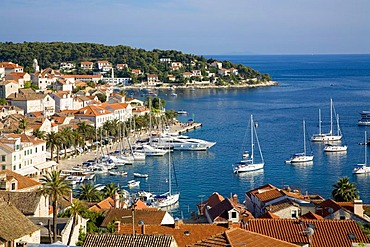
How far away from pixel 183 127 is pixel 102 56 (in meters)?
92.6

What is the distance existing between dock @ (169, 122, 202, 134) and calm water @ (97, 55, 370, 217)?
1.32 m

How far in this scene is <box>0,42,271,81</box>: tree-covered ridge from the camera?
14212 centimetres

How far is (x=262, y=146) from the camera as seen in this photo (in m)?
62.1

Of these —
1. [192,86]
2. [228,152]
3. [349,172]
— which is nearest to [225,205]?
[349,172]

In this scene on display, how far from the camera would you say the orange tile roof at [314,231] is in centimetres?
1736

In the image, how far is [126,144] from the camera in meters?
60.1

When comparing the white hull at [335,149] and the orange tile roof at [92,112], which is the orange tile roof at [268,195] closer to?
the white hull at [335,149]

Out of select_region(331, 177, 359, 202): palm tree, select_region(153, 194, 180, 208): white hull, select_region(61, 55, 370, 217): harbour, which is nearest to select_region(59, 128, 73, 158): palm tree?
select_region(61, 55, 370, 217): harbour

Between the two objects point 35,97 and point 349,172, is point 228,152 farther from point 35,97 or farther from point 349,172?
point 35,97

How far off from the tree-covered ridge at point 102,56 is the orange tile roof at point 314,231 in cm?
12128

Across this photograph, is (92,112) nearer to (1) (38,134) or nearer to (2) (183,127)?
(2) (183,127)

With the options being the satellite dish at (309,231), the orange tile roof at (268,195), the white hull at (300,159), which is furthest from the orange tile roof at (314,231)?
the white hull at (300,159)

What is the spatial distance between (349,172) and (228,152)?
12.9 metres

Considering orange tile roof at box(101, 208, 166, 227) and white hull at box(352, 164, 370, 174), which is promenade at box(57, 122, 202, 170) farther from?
orange tile roof at box(101, 208, 166, 227)
